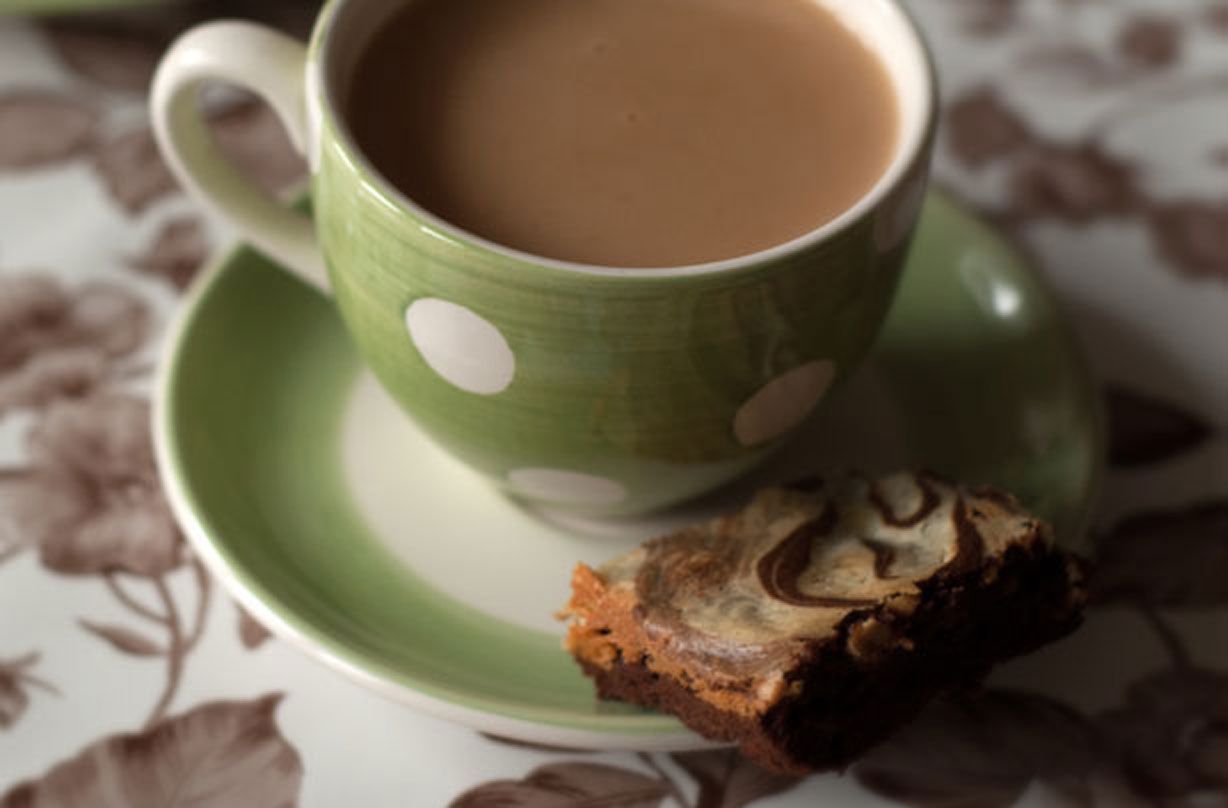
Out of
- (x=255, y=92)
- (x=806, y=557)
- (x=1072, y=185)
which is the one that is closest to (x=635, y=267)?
(x=806, y=557)

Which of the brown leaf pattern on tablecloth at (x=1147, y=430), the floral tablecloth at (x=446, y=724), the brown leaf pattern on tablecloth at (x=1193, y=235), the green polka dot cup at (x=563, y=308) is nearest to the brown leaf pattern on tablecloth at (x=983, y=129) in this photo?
the floral tablecloth at (x=446, y=724)

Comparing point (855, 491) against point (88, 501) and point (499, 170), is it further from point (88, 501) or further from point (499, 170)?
point (88, 501)

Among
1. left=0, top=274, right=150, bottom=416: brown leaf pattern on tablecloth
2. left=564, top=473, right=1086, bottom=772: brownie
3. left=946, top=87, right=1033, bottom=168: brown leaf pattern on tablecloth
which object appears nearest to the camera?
left=564, top=473, right=1086, bottom=772: brownie

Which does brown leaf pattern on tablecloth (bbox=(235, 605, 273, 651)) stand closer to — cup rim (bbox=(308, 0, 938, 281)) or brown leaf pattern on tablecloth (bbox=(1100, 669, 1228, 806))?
cup rim (bbox=(308, 0, 938, 281))

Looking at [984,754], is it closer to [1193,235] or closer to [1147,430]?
[1147,430]

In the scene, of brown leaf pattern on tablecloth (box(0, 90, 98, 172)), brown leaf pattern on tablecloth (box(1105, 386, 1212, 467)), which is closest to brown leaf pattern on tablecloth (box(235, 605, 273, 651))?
brown leaf pattern on tablecloth (box(0, 90, 98, 172))

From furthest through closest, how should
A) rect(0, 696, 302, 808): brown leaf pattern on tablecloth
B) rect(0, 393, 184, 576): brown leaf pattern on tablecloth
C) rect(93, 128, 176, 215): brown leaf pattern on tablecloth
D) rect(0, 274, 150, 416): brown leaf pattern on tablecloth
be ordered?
rect(93, 128, 176, 215): brown leaf pattern on tablecloth → rect(0, 274, 150, 416): brown leaf pattern on tablecloth → rect(0, 393, 184, 576): brown leaf pattern on tablecloth → rect(0, 696, 302, 808): brown leaf pattern on tablecloth
